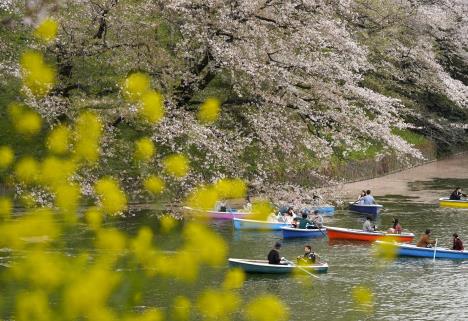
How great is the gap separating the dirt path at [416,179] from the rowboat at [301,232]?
15.2 ft

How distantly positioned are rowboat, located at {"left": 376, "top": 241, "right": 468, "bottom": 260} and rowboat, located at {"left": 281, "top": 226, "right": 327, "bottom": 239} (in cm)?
371

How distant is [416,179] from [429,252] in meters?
17.4

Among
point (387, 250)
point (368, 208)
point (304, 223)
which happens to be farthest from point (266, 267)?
point (387, 250)

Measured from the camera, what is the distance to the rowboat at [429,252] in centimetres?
2419

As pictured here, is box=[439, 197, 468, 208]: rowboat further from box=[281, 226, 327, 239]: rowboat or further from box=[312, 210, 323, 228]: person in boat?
box=[281, 226, 327, 239]: rowboat

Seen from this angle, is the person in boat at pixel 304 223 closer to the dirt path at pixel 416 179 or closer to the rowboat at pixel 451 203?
the dirt path at pixel 416 179

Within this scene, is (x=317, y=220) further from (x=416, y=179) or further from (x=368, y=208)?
(x=416, y=179)

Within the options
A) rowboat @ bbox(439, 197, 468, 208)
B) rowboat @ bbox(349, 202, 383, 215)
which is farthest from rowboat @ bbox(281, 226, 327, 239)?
rowboat @ bbox(439, 197, 468, 208)

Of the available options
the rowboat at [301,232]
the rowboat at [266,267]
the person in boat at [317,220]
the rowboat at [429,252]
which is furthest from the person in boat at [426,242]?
the rowboat at [266,267]

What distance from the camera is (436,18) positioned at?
143 feet

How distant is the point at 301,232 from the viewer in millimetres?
27797

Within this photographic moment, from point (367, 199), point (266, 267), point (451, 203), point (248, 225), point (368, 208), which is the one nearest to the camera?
point (266, 267)

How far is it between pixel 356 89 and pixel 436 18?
89.7ft

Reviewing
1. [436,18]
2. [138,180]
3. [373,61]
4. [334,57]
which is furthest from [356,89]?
[436,18]
